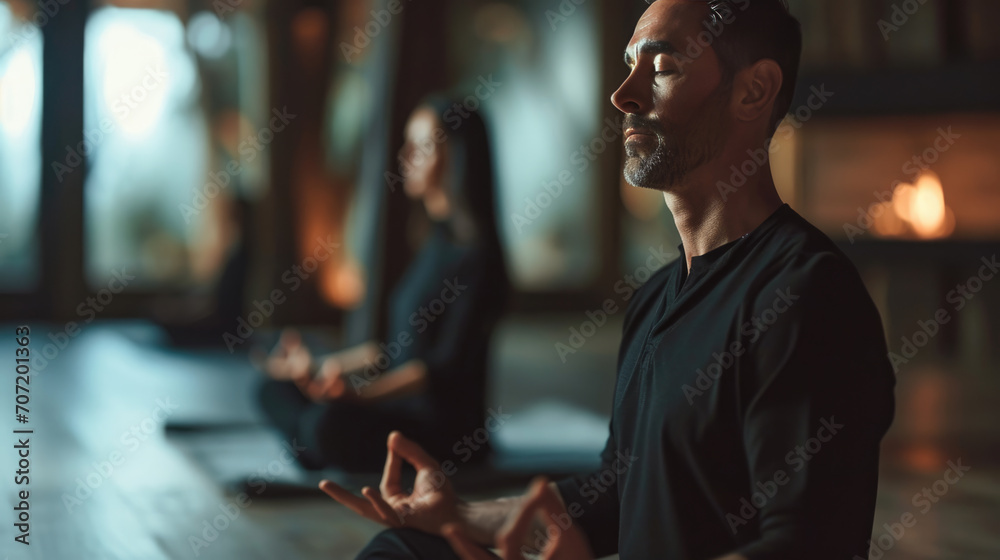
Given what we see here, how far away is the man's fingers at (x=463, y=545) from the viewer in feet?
3.54

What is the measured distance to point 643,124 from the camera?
4.12 ft

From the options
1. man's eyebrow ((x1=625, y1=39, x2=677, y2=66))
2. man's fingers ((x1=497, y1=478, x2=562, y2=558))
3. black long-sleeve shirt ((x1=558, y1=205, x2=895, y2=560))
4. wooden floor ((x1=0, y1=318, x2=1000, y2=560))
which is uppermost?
man's eyebrow ((x1=625, y1=39, x2=677, y2=66))

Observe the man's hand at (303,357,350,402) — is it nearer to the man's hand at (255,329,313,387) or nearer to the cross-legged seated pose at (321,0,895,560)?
the man's hand at (255,329,313,387)

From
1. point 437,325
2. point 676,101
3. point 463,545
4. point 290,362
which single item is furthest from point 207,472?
point 676,101

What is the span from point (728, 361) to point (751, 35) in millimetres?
387

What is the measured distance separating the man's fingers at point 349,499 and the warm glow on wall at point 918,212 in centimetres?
515

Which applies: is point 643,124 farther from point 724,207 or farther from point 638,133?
point 724,207

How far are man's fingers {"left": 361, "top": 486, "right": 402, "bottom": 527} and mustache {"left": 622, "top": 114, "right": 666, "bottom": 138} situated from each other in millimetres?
573

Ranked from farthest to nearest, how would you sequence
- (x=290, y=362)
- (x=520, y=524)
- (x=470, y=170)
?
(x=290, y=362) < (x=470, y=170) < (x=520, y=524)

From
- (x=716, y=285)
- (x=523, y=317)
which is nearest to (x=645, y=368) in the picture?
(x=716, y=285)

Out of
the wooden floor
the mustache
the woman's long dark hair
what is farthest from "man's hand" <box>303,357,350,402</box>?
the mustache

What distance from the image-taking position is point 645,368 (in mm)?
1254

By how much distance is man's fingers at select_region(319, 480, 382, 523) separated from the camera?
4.25 ft

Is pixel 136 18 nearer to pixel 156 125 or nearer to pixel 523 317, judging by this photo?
pixel 156 125
